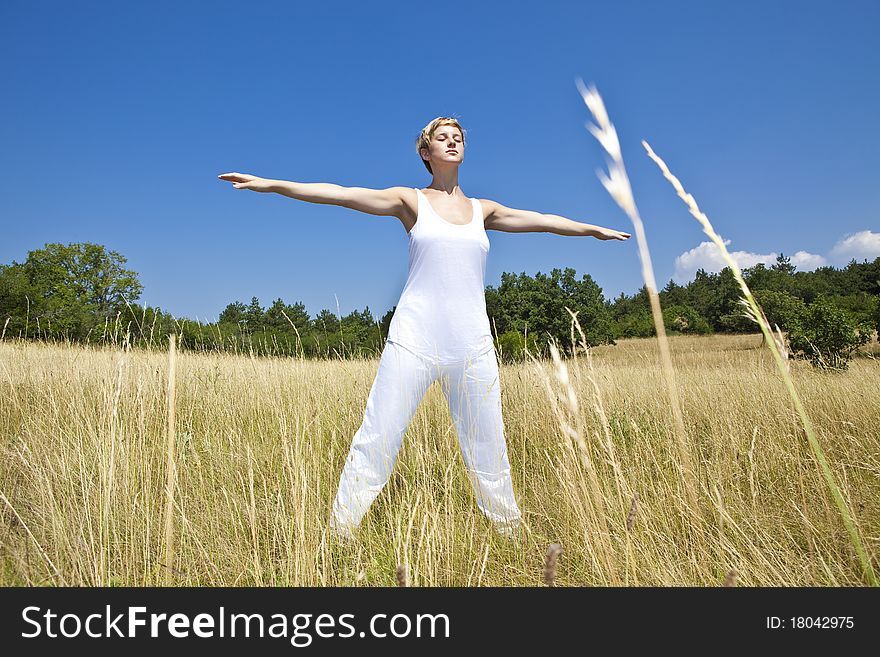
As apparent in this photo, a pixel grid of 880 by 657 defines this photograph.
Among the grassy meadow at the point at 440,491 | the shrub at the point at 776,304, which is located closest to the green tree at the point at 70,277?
the grassy meadow at the point at 440,491

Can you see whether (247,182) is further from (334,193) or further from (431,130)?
(431,130)

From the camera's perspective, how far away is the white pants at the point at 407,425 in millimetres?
2326

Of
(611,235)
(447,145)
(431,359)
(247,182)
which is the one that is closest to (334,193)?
(247,182)

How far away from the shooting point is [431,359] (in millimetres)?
2361

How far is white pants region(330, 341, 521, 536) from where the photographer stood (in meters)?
2.33

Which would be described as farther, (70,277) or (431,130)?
(70,277)

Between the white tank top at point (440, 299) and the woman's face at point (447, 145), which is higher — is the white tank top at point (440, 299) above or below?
below

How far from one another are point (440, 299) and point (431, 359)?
0.30 m

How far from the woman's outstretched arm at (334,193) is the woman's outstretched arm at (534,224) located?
52 centimetres

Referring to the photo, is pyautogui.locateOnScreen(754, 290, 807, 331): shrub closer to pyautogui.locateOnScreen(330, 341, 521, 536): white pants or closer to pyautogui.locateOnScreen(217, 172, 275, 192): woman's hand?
pyautogui.locateOnScreen(330, 341, 521, 536): white pants

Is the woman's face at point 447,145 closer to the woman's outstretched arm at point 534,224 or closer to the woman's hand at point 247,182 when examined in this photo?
the woman's outstretched arm at point 534,224

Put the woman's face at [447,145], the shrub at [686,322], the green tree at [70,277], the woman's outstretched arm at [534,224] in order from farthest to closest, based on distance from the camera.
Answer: the shrub at [686,322], the green tree at [70,277], the woman's outstretched arm at [534,224], the woman's face at [447,145]
